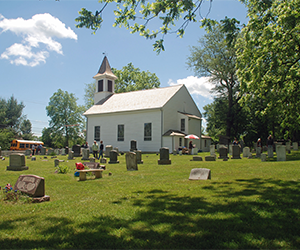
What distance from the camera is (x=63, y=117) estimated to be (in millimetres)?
67500

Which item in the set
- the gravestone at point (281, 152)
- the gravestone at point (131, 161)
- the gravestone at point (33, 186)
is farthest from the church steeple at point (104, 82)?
the gravestone at point (33, 186)

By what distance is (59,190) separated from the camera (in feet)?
26.8

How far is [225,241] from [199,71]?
3806 centimetres

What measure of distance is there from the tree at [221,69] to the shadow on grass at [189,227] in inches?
1300

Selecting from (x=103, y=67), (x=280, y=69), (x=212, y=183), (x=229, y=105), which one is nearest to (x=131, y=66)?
(x=103, y=67)

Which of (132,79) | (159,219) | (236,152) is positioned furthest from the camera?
(132,79)

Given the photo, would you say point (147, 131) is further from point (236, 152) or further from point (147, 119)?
point (236, 152)

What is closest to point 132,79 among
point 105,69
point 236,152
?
point 105,69

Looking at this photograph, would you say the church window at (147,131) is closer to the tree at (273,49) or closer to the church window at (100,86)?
the church window at (100,86)

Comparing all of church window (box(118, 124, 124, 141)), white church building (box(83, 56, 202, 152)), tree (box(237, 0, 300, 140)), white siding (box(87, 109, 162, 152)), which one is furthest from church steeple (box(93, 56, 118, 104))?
tree (box(237, 0, 300, 140))

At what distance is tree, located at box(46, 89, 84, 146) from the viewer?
66812mm

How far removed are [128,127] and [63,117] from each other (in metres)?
36.5

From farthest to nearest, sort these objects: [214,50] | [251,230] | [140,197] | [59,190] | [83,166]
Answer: [214,50]
[83,166]
[59,190]
[140,197]
[251,230]

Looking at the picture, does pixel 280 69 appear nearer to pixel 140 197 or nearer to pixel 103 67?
pixel 140 197
